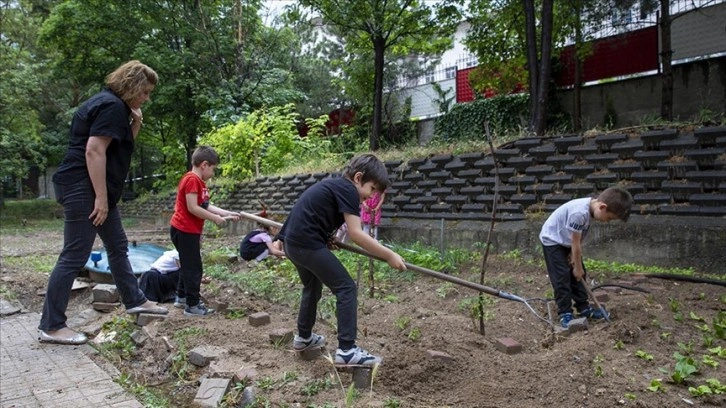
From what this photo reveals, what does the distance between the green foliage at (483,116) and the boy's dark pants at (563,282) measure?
8370mm

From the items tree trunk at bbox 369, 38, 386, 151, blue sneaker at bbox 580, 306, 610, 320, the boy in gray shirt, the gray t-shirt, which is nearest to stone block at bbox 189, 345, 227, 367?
the boy in gray shirt

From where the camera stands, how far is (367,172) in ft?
10.4

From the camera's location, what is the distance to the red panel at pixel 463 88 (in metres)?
16.8

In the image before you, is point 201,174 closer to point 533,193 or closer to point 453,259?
point 453,259

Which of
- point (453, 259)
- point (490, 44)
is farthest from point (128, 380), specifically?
point (490, 44)

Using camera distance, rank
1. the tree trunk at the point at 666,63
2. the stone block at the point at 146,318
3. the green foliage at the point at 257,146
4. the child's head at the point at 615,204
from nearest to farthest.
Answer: the child's head at the point at 615,204 < the stone block at the point at 146,318 < the tree trunk at the point at 666,63 < the green foliage at the point at 257,146

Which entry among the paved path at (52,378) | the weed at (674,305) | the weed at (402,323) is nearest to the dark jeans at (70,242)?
the paved path at (52,378)

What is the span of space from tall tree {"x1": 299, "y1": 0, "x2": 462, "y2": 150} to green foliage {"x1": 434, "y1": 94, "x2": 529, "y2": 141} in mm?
2496

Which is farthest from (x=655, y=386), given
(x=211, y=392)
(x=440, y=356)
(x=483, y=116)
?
(x=483, y=116)

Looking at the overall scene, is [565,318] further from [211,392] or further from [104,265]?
[104,265]

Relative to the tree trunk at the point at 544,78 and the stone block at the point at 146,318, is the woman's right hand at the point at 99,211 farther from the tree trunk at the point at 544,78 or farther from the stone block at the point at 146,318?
the tree trunk at the point at 544,78

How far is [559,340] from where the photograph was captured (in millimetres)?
3902

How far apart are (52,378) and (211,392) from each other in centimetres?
125

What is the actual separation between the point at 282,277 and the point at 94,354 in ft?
8.12
